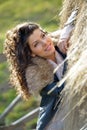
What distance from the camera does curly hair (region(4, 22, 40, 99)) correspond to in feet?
5.60

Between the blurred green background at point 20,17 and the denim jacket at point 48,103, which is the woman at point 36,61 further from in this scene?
the blurred green background at point 20,17

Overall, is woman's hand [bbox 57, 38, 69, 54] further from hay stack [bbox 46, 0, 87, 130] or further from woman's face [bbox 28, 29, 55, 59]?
hay stack [bbox 46, 0, 87, 130]

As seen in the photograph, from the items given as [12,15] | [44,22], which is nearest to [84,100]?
[44,22]

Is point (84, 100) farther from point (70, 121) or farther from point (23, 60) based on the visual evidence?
point (23, 60)

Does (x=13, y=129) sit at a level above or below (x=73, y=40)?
below

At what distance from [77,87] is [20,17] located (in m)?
5.24

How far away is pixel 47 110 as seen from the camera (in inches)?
65.9

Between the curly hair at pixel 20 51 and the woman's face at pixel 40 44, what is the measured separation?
0.04 feet

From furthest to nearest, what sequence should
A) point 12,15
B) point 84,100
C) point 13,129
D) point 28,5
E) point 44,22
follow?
1. point 28,5
2. point 12,15
3. point 44,22
4. point 13,129
5. point 84,100

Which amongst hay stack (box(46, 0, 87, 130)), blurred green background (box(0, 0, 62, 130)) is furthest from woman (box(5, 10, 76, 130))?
blurred green background (box(0, 0, 62, 130))

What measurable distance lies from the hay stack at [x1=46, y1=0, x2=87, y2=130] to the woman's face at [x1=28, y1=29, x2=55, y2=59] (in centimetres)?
17

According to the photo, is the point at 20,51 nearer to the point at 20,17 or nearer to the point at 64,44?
the point at 64,44

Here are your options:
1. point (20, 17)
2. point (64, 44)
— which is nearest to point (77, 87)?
point (64, 44)

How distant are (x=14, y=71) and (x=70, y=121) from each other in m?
0.33
